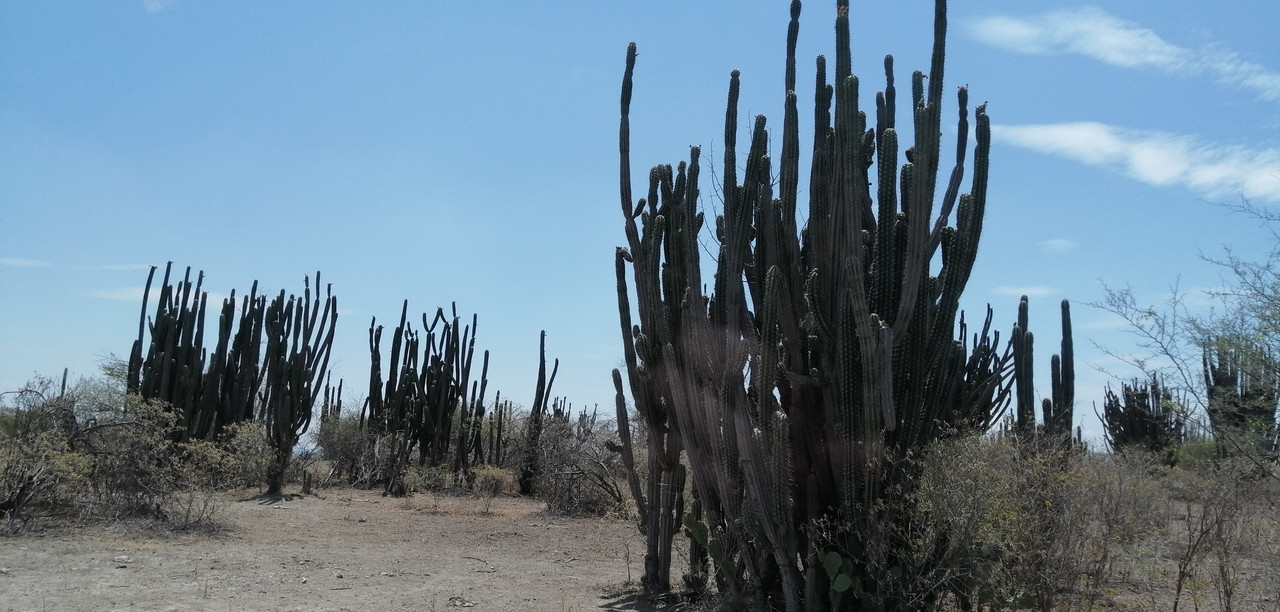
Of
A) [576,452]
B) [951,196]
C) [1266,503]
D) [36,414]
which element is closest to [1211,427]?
[1266,503]

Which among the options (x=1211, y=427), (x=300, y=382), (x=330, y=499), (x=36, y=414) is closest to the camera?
(x=1211, y=427)

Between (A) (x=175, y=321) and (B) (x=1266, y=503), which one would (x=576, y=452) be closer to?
(A) (x=175, y=321)

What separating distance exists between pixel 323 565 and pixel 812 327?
578 cm

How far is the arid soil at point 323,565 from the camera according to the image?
7566mm

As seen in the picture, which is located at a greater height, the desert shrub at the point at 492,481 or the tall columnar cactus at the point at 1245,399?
the tall columnar cactus at the point at 1245,399

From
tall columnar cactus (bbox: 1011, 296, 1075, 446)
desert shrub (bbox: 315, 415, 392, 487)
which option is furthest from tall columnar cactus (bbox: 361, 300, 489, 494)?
tall columnar cactus (bbox: 1011, 296, 1075, 446)

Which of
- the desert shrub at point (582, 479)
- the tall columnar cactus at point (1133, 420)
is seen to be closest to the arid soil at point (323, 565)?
the desert shrub at point (582, 479)

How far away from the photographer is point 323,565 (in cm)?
935

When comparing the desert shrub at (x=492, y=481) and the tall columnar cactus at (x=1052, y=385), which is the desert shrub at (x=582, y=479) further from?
the tall columnar cactus at (x=1052, y=385)

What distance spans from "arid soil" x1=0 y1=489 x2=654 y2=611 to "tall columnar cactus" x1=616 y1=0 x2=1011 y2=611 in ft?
6.19

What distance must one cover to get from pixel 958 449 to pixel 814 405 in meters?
1.04

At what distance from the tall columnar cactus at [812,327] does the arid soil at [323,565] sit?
1.89 metres

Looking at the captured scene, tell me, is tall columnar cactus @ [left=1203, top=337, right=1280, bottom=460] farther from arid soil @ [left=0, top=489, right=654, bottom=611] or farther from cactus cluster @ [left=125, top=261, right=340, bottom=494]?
cactus cluster @ [left=125, top=261, right=340, bottom=494]

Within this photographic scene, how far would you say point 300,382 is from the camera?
17.8 m
